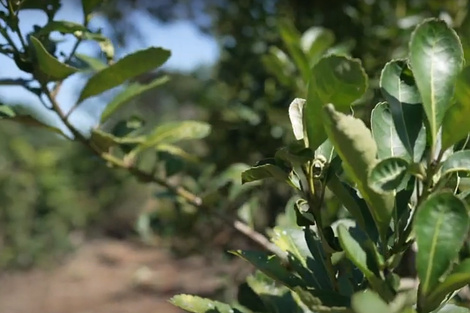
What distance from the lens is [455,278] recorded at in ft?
1.66

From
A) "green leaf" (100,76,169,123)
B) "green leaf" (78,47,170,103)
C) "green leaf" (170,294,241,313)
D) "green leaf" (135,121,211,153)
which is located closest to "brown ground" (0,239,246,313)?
"green leaf" (135,121,211,153)

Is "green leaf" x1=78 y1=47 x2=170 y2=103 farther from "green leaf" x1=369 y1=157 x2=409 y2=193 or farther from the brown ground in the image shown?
the brown ground

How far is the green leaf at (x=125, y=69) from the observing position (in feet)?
2.91

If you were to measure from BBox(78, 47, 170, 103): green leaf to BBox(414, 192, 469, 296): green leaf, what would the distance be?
1.60 ft

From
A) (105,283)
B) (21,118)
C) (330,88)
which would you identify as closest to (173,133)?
(21,118)

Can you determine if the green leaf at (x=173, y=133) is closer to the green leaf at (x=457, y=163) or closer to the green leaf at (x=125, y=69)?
the green leaf at (x=125, y=69)

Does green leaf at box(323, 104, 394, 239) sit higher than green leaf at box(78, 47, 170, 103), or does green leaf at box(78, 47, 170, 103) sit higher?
green leaf at box(78, 47, 170, 103)

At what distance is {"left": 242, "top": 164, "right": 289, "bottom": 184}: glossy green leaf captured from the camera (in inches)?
23.9

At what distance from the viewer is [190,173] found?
173 centimetres

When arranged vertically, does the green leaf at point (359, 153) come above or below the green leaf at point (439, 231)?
above

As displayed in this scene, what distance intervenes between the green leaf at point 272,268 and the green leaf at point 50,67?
379 mm

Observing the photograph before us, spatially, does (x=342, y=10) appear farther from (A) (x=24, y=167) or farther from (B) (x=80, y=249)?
(B) (x=80, y=249)

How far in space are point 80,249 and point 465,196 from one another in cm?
875

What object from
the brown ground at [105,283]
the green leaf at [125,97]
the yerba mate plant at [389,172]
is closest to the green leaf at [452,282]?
the yerba mate plant at [389,172]
